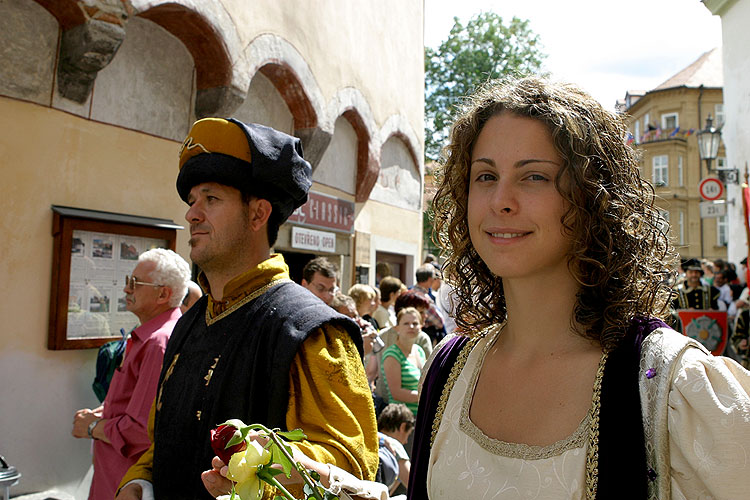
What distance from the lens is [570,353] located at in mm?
1354

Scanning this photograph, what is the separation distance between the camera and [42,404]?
457 cm

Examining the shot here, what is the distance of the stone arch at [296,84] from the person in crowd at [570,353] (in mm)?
5312

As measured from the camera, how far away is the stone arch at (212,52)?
18.2 feet

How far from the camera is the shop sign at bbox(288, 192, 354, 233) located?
7.90 meters

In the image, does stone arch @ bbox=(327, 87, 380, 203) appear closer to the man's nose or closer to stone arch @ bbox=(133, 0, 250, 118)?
stone arch @ bbox=(133, 0, 250, 118)

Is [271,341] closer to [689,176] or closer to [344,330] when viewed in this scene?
[344,330]

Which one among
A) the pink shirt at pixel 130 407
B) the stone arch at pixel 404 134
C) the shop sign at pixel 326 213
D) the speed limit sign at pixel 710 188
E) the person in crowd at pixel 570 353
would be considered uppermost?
the stone arch at pixel 404 134

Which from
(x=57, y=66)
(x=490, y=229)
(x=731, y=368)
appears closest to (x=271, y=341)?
(x=490, y=229)

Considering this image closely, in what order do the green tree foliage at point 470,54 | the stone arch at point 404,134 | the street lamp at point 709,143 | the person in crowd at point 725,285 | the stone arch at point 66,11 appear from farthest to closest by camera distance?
the green tree foliage at point 470,54, the street lamp at point 709,143, the stone arch at point 404,134, the person in crowd at point 725,285, the stone arch at point 66,11

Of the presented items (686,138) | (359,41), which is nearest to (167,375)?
(359,41)

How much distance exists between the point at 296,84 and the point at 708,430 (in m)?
6.67

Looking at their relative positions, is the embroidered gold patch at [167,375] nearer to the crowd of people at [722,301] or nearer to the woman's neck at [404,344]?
the woman's neck at [404,344]

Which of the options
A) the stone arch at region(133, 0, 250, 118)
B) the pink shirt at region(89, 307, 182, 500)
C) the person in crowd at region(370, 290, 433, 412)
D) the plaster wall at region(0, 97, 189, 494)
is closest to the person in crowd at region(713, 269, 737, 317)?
the person in crowd at region(370, 290, 433, 412)

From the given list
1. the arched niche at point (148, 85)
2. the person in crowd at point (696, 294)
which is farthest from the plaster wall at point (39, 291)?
the person in crowd at point (696, 294)
